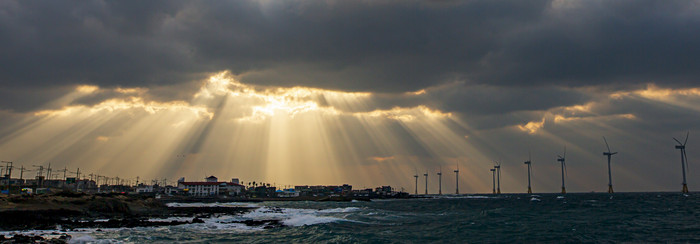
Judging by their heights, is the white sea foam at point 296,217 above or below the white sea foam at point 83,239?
below

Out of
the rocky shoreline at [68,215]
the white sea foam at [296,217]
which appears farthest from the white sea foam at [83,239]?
the white sea foam at [296,217]

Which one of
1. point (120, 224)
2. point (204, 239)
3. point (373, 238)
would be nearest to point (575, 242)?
point (373, 238)

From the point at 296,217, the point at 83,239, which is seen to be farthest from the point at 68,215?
the point at 296,217

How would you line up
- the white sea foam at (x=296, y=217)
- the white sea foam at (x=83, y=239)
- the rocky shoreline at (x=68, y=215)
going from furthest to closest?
the white sea foam at (x=296, y=217) → the rocky shoreline at (x=68, y=215) → the white sea foam at (x=83, y=239)

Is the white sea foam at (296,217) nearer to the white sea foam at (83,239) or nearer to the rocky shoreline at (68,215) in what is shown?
the rocky shoreline at (68,215)

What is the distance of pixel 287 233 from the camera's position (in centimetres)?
4912

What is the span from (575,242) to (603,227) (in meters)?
15.2

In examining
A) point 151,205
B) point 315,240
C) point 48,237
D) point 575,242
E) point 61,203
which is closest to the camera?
point 48,237

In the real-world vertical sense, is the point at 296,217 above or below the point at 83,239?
below

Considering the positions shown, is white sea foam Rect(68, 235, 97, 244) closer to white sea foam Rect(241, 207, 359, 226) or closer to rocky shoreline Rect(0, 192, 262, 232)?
rocky shoreline Rect(0, 192, 262, 232)

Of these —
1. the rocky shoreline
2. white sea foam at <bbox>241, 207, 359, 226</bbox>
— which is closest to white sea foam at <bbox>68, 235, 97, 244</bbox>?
the rocky shoreline

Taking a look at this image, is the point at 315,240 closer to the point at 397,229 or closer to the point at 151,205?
the point at 397,229

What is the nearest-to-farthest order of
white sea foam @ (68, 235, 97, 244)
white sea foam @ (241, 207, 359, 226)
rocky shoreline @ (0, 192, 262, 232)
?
1. white sea foam @ (68, 235, 97, 244)
2. rocky shoreline @ (0, 192, 262, 232)
3. white sea foam @ (241, 207, 359, 226)

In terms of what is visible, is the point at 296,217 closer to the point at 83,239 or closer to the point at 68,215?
the point at 68,215
